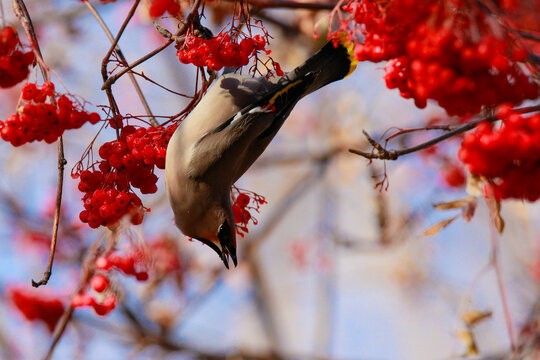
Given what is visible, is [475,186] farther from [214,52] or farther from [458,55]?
[214,52]

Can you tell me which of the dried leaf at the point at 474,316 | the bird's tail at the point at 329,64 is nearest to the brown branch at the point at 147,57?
the bird's tail at the point at 329,64

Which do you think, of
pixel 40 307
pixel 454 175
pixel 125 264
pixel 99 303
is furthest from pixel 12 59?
pixel 454 175

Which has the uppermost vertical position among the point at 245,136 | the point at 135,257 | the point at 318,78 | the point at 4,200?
the point at 4,200

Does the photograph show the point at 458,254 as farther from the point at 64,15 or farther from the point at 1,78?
the point at 1,78

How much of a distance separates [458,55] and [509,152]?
27cm

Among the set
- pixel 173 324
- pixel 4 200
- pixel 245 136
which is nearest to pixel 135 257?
pixel 245 136

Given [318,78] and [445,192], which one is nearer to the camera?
[318,78]

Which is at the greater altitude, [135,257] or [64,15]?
[64,15]

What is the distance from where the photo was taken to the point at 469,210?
2.14m

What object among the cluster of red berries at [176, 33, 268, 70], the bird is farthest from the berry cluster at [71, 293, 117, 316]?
the cluster of red berries at [176, 33, 268, 70]

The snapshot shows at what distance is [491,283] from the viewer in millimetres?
7176

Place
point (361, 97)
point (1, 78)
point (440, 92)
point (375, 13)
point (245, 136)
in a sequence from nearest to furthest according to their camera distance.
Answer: point (440, 92), point (375, 13), point (1, 78), point (245, 136), point (361, 97)

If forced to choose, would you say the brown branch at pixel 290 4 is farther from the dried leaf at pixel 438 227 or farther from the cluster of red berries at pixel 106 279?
the cluster of red berries at pixel 106 279

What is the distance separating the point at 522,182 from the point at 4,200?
5074 millimetres
